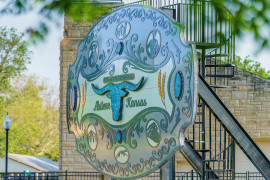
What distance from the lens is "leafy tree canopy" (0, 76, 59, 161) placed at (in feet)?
160

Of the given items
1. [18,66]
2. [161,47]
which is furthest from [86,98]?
[18,66]

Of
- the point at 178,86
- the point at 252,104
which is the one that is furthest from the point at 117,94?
the point at 252,104

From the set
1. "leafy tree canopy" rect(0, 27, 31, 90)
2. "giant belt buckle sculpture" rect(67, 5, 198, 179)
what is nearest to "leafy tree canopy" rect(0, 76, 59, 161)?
"leafy tree canopy" rect(0, 27, 31, 90)

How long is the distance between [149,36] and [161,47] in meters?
0.42

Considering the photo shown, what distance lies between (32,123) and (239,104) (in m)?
33.6

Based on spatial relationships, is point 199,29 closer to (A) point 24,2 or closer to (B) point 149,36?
(B) point 149,36

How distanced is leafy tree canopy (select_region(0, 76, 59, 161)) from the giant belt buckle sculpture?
1400 inches

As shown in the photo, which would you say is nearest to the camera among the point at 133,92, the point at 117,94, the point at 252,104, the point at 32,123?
the point at 133,92

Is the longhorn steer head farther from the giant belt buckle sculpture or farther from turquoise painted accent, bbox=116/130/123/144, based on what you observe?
turquoise painted accent, bbox=116/130/123/144

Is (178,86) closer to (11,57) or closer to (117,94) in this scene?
(117,94)

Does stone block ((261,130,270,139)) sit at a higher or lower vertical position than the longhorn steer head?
lower

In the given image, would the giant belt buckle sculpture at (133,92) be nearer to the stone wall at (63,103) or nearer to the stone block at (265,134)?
the stone wall at (63,103)

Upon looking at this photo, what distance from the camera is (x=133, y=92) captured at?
997 cm

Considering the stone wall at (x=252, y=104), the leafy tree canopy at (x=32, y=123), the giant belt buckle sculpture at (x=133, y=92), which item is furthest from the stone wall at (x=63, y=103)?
the leafy tree canopy at (x=32, y=123)
